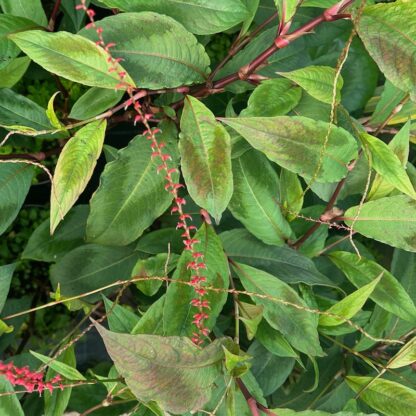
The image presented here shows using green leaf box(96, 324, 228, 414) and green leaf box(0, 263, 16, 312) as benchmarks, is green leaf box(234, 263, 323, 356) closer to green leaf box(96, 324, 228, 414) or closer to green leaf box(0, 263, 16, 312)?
green leaf box(96, 324, 228, 414)

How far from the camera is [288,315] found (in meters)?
0.78

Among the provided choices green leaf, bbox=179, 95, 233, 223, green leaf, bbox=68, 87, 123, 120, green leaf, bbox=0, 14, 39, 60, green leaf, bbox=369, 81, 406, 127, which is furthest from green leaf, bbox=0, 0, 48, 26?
green leaf, bbox=369, 81, 406, 127

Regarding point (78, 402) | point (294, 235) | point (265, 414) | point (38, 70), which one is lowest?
point (78, 402)

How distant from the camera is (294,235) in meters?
0.88

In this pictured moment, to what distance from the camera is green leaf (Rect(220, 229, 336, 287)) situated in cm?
82

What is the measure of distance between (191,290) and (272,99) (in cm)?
27

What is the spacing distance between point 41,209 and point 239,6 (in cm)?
74

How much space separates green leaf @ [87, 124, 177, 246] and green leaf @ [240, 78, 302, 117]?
12cm

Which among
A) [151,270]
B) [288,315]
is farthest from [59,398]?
[288,315]

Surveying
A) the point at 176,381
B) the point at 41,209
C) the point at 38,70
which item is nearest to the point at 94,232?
the point at 176,381

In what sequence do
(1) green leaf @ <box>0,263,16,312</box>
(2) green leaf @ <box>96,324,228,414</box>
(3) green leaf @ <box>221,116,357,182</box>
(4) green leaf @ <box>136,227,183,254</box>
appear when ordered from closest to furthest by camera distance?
(2) green leaf @ <box>96,324,228,414</box> < (3) green leaf @ <box>221,116,357,182</box> < (1) green leaf @ <box>0,263,16,312</box> < (4) green leaf @ <box>136,227,183,254</box>

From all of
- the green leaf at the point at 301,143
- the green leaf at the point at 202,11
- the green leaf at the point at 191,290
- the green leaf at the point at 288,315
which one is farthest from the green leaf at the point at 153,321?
the green leaf at the point at 202,11

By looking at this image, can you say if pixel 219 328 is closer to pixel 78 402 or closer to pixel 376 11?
pixel 78 402

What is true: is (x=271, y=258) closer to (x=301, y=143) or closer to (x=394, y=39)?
(x=301, y=143)
